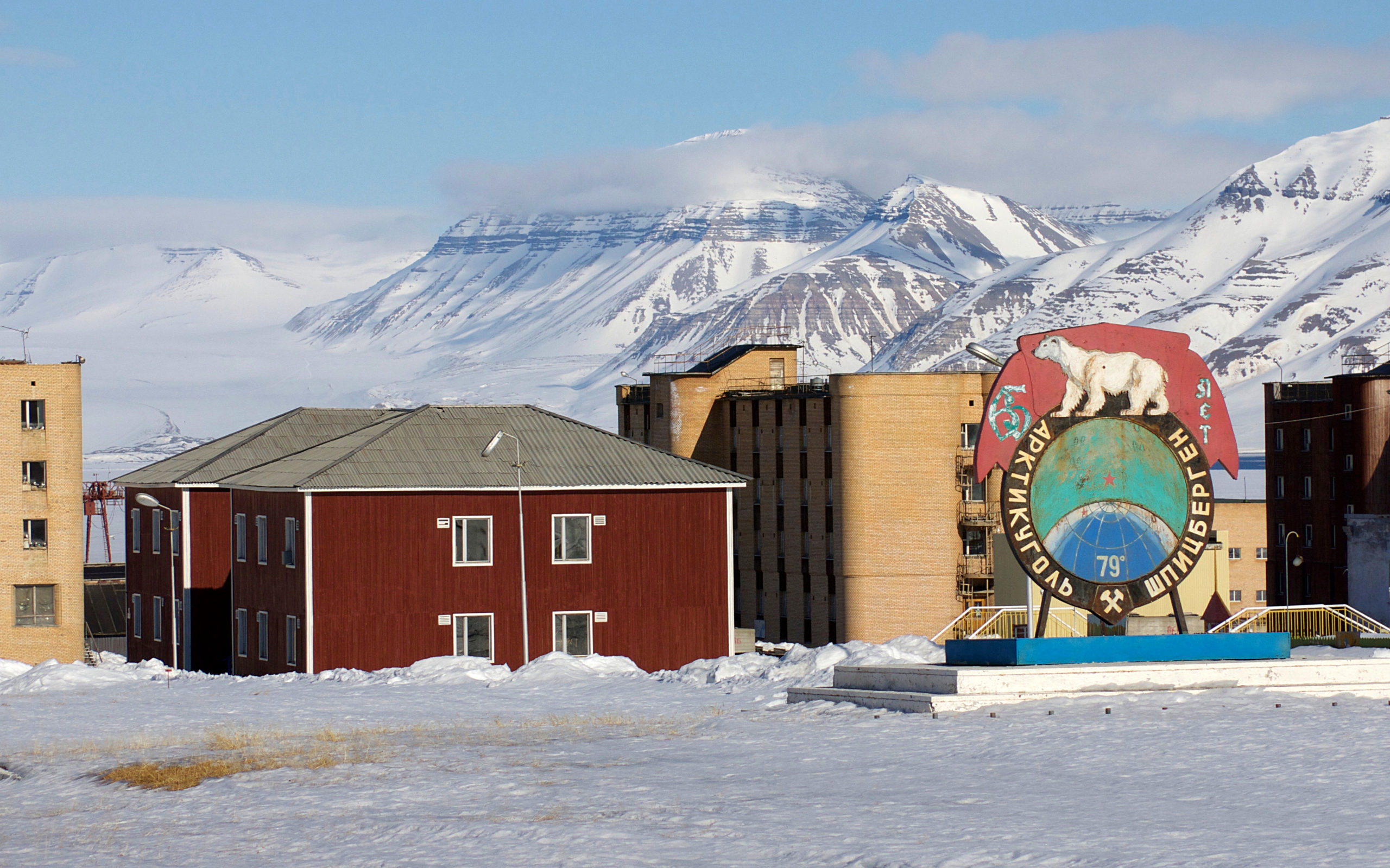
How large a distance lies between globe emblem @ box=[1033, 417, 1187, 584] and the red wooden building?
22.4 metres

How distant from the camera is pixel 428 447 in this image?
64.9 meters

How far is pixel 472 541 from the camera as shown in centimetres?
6181

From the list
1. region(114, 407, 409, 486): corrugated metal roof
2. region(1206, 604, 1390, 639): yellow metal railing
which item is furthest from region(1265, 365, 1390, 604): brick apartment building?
region(114, 407, 409, 486): corrugated metal roof

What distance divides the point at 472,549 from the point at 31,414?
94.5ft

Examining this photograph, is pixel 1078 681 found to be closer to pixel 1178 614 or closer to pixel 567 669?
pixel 1178 614

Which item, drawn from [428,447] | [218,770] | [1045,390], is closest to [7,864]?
[218,770]

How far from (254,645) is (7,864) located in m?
42.6

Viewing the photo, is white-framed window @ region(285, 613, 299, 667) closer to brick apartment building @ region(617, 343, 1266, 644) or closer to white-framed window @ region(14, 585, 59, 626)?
white-framed window @ region(14, 585, 59, 626)

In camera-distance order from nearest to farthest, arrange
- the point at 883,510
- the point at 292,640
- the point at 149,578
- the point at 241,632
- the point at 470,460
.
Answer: the point at 292,640
the point at 470,460
the point at 241,632
the point at 149,578
the point at 883,510

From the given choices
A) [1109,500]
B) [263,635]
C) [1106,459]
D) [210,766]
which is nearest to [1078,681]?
[1109,500]

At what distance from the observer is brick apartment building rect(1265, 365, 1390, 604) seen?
128625 millimetres

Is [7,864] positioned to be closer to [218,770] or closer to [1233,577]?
[218,770]

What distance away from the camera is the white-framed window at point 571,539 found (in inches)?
2484

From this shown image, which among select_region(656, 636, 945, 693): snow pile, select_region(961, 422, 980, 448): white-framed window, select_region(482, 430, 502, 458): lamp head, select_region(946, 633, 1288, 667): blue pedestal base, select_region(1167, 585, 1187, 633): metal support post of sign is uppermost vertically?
select_region(961, 422, 980, 448): white-framed window
